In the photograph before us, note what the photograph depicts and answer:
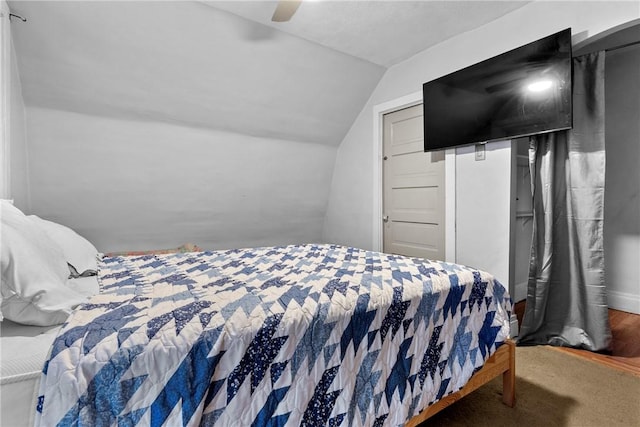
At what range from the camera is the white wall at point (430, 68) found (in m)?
2.28

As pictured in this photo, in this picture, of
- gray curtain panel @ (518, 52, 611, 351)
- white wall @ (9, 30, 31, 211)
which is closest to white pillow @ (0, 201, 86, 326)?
white wall @ (9, 30, 31, 211)

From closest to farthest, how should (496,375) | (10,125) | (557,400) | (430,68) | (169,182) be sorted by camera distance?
(496,375) < (557,400) < (10,125) < (430,68) < (169,182)

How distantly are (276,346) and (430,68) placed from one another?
3.13 metres

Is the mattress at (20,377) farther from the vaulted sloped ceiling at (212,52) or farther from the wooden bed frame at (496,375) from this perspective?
the vaulted sloped ceiling at (212,52)

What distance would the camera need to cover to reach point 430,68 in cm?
323

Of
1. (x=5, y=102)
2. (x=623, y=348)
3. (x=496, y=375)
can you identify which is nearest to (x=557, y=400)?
(x=496, y=375)

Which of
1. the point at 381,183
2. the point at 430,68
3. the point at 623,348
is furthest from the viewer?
the point at 381,183

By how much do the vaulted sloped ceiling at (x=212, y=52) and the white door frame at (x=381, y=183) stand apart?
0.47 meters

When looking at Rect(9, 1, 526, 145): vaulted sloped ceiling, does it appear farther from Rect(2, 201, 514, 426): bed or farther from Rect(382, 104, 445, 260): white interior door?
Rect(2, 201, 514, 426): bed

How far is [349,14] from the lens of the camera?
2641 mm

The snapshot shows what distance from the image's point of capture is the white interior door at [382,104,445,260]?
3301 millimetres

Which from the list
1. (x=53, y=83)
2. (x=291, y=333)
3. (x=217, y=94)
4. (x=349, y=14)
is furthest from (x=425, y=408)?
(x=53, y=83)

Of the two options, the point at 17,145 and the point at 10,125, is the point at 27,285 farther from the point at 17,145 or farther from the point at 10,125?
the point at 17,145

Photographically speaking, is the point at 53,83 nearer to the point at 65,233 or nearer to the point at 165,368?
the point at 65,233
